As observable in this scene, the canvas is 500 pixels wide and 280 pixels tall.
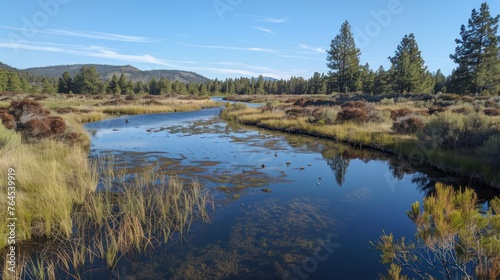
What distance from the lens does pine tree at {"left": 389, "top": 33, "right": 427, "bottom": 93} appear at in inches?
1812

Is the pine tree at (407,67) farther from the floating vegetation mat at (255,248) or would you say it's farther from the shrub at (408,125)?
the floating vegetation mat at (255,248)

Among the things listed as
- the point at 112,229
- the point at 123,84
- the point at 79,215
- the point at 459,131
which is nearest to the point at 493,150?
the point at 459,131

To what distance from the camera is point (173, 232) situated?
276 inches

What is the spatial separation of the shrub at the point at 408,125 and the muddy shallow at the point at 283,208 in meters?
3.81

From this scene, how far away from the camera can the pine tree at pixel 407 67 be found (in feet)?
151

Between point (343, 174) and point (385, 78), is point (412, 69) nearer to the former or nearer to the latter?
point (385, 78)

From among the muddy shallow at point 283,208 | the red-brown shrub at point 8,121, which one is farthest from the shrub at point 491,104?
the red-brown shrub at point 8,121

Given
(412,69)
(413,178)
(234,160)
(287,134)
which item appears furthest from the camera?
(412,69)

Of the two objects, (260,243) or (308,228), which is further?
(308,228)

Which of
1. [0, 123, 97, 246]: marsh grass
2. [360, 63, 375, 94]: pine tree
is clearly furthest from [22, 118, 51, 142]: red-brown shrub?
[360, 63, 375, 94]: pine tree

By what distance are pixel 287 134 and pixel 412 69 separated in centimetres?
3199

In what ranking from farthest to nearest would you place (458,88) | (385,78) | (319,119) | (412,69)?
1. (385,78)
2. (412,69)
3. (458,88)
4. (319,119)

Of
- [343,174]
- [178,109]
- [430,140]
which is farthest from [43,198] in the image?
[178,109]

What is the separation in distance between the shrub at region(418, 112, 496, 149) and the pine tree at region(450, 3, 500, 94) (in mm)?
29799
